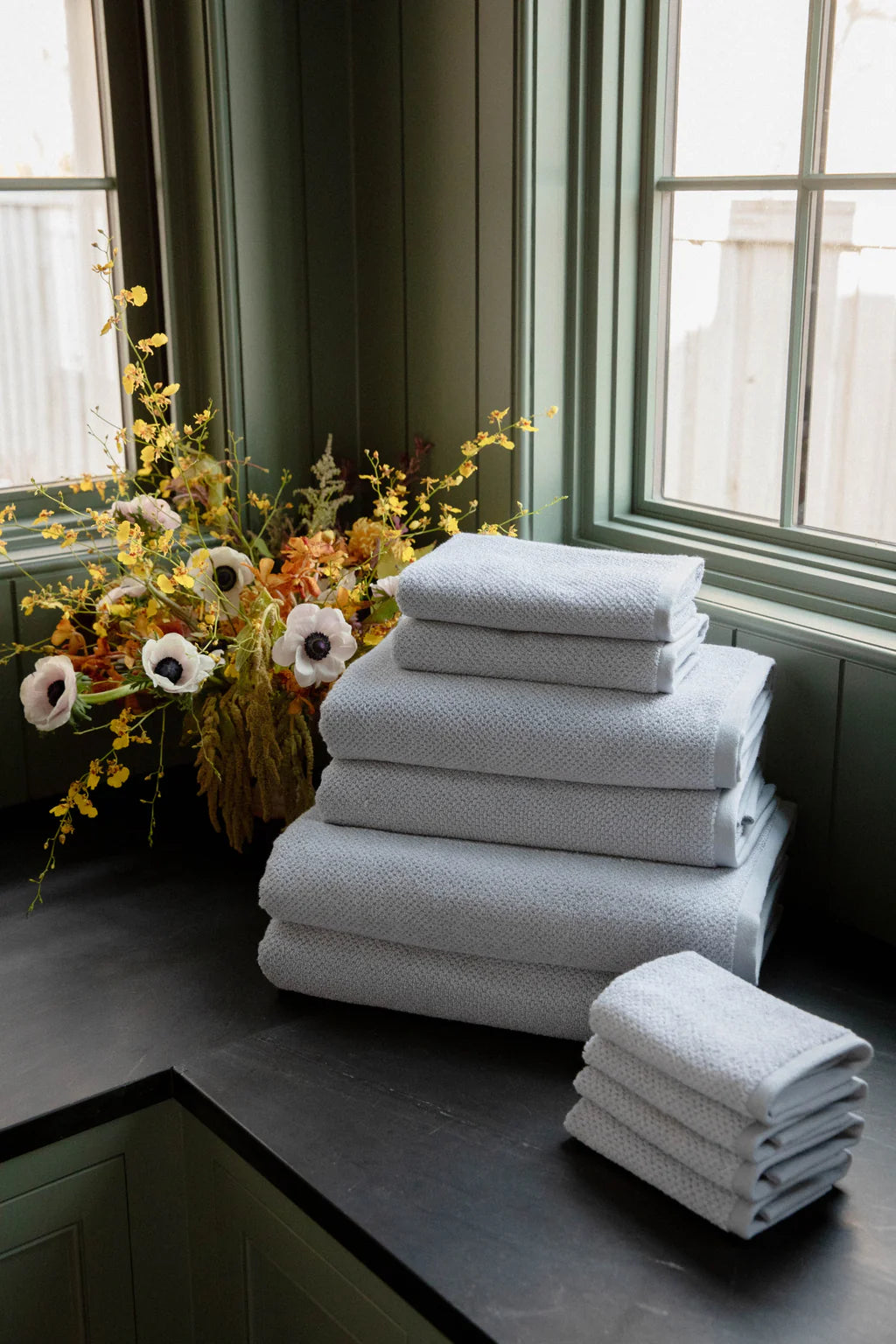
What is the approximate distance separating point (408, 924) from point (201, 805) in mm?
565

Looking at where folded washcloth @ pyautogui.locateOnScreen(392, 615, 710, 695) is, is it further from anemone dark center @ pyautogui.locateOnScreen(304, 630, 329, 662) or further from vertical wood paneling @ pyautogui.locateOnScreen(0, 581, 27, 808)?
vertical wood paneling @ pyautogui.locateOnScreen(0, 581, 27, 808)

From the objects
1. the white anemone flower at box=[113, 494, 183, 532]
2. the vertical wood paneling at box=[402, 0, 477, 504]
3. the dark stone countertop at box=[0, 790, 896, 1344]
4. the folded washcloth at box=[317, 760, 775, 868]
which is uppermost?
the vertical wood paneling at box=[402, 0, 477, 504]

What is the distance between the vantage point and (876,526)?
1286 mm

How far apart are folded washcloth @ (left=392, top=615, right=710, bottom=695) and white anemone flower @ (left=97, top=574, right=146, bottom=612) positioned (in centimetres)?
35

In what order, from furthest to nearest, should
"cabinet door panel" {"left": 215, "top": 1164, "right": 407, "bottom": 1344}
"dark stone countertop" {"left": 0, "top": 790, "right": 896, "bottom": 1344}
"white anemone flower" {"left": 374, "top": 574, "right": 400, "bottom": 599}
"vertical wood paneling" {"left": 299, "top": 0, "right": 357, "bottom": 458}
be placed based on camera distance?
1. "vertical wood paneling" {"left": 299, "top": 0, "right": 357, "bottom": 458}
2. "white anemone flower" {"left": 374, "top": 574, "right": 400, "bottom": 599}
3. "cabinet door panel" {"left": 215, "top": 1164, "right": 407, "bottom": 1344}
4. "dark stone countertop" {"left": 0, "top": 790, "right": 896, "bottom": 1344}

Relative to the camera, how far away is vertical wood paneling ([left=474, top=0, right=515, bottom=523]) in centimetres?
138

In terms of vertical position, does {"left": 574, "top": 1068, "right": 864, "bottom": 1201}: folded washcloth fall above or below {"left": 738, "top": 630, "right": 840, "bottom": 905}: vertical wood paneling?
below

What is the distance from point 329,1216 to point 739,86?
1.15 meters

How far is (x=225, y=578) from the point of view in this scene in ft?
4.57

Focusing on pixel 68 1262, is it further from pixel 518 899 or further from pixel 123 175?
pixel 123 175

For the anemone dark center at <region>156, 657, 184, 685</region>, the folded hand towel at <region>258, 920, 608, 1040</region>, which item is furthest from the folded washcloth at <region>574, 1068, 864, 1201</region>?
the anemone dark center at <region>156, 657, 184, 685</region>

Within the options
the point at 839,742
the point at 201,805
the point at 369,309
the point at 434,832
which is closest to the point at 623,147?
the point at 369,309

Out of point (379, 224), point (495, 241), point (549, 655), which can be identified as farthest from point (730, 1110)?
point (379, 224)

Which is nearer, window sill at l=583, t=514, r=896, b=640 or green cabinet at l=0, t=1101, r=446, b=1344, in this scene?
green cabinet at l=0, t=1101, r=446, b=1344
